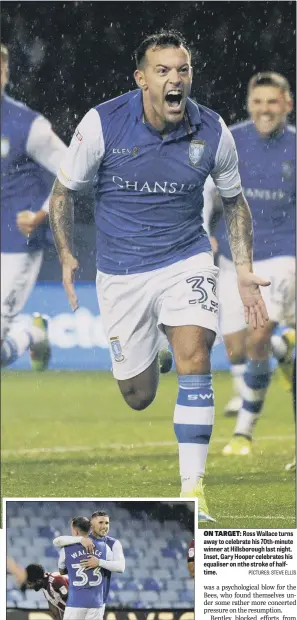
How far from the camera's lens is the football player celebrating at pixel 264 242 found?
7.96m

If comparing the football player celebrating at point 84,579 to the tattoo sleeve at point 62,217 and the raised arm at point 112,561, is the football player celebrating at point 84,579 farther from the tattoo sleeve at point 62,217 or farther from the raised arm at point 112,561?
the tattoo sleeve at point 62,217

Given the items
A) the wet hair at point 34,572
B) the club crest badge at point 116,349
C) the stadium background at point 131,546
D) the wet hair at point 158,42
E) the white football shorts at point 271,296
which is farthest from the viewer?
the white football shorts at point 271,296

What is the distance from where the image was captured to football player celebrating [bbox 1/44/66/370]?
8039 millimetres

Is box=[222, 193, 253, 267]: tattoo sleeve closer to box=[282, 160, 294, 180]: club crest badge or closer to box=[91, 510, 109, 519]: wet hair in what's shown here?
box=[282, 160, 294, 180]: club crest badge

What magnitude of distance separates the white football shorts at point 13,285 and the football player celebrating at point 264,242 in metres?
1.29

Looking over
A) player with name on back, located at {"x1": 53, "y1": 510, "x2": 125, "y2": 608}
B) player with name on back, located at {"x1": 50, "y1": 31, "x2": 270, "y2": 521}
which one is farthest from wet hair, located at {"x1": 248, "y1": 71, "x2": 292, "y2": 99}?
player with name on back, located at {"x1": 53, "y1": 510, "x2": 125, "y2": 608}

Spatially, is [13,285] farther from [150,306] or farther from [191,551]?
[191,551]

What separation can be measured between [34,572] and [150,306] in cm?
162

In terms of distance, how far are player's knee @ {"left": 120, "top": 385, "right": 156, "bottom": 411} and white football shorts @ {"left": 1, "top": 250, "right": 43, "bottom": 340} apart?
Result: 1126mm

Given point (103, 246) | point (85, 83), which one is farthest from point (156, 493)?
point (85, 83)

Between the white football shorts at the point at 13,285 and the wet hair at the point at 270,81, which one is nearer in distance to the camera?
the wet hair at the point at 270,81

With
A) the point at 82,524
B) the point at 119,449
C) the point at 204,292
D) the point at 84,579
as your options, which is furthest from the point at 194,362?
the point at 119,449

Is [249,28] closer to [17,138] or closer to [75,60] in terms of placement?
[75,60]

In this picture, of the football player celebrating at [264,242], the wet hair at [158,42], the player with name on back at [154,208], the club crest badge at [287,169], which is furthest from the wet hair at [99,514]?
the club crest badge at [287,169]
